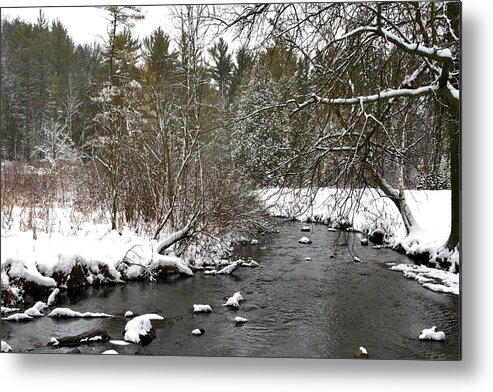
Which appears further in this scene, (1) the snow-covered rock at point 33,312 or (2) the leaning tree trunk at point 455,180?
(1) the snow-covered rock at point 33,312

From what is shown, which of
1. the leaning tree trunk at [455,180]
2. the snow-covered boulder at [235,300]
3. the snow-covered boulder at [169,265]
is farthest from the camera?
the snow-covered boulder at [169,265]

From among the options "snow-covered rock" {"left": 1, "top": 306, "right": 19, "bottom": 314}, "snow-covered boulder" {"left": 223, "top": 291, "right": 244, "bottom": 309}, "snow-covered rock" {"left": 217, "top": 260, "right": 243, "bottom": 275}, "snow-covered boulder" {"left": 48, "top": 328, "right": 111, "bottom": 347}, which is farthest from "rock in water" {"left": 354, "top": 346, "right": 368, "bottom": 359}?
"snow-covered rock" {"left": 1, "top": 306, "right": 19, "bottom": 314}

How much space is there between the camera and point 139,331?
3346 mm

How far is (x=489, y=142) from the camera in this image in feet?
10.4

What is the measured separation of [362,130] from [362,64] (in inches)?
17.1

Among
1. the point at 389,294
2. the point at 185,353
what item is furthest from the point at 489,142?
the point at 185,353

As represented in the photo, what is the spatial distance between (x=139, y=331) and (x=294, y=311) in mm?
1008

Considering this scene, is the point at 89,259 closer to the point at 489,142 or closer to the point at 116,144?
the point at 116,144

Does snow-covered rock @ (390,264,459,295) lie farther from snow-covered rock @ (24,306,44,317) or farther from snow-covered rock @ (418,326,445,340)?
snow-covered rock @ (24,306,44,317)

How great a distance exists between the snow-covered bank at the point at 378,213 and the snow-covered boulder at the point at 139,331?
1106mm

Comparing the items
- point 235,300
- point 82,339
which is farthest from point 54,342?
point 235,300

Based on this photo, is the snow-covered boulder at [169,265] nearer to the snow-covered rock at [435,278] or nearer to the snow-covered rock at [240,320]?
the snow-covered rock at [240,320]

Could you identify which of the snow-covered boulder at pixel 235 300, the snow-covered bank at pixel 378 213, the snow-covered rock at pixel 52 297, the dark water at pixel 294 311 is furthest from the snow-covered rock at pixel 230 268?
the snow-covered rock at pixel 52 297

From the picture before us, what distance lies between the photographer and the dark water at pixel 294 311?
10.6 feet
